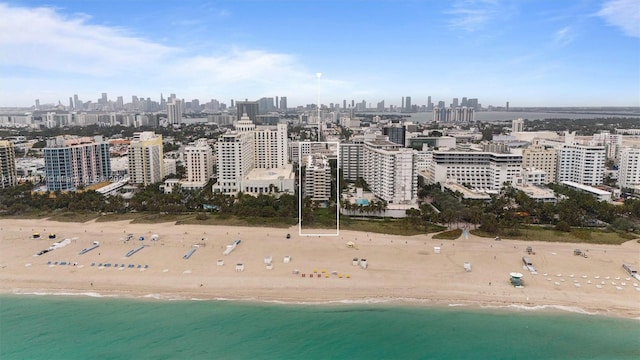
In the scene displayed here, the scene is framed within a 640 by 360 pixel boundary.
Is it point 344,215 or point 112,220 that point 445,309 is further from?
point 112,220

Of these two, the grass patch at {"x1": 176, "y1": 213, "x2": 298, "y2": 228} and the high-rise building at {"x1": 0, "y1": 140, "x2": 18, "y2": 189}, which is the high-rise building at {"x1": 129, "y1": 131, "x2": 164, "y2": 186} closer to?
the high-rise building at {"x1": 0, "y1": 140, "x2": 18, "y2": 189}

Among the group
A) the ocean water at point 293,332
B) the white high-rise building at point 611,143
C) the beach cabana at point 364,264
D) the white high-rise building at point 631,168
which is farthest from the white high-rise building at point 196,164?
the white high-rise building at point 611,143

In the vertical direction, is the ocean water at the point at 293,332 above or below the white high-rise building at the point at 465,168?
below

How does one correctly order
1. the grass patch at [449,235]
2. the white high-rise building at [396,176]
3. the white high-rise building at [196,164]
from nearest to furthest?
the grass patch at [449,235], the white high-rise building at [396,176], the white high-rise building at [196,164]

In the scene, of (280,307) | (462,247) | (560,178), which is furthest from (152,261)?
(560,178)

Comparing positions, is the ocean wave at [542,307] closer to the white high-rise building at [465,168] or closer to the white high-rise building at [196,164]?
the white high-rise building at [465,168]

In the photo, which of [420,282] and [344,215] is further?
[344,215]
